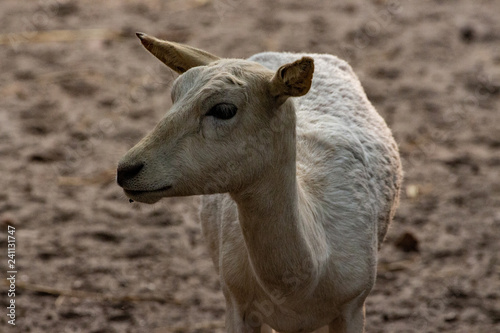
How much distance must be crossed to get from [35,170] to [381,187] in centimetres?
396

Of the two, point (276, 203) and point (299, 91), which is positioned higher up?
point (299, 91)

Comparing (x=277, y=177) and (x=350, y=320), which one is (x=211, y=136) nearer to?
(x=277, y=177)

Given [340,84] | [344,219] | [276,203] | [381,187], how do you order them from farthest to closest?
[340,84] → [381,187] → [344,219] → [276,203]

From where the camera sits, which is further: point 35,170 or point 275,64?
point 35,170

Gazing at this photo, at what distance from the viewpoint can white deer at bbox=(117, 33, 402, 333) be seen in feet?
10.8

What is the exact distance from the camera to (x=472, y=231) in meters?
6.54

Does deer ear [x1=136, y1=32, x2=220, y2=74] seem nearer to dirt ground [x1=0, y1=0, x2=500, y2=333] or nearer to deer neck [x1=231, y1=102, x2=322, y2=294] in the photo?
deer neck [x1=231, y1=102, x2=322, y2=294]

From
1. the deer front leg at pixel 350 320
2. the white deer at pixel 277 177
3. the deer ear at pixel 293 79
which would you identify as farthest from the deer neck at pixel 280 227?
the deer front leg at pixel 350 320

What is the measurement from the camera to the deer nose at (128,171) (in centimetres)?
316

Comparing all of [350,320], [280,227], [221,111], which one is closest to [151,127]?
[350,320]

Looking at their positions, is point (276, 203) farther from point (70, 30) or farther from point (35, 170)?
point (70, 30)

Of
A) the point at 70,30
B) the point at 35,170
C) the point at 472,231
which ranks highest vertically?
the point at 70,30

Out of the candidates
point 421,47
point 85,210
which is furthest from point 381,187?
point 421,47

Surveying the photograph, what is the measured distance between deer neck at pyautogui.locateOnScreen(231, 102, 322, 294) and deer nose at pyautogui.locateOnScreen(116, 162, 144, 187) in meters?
0.50
